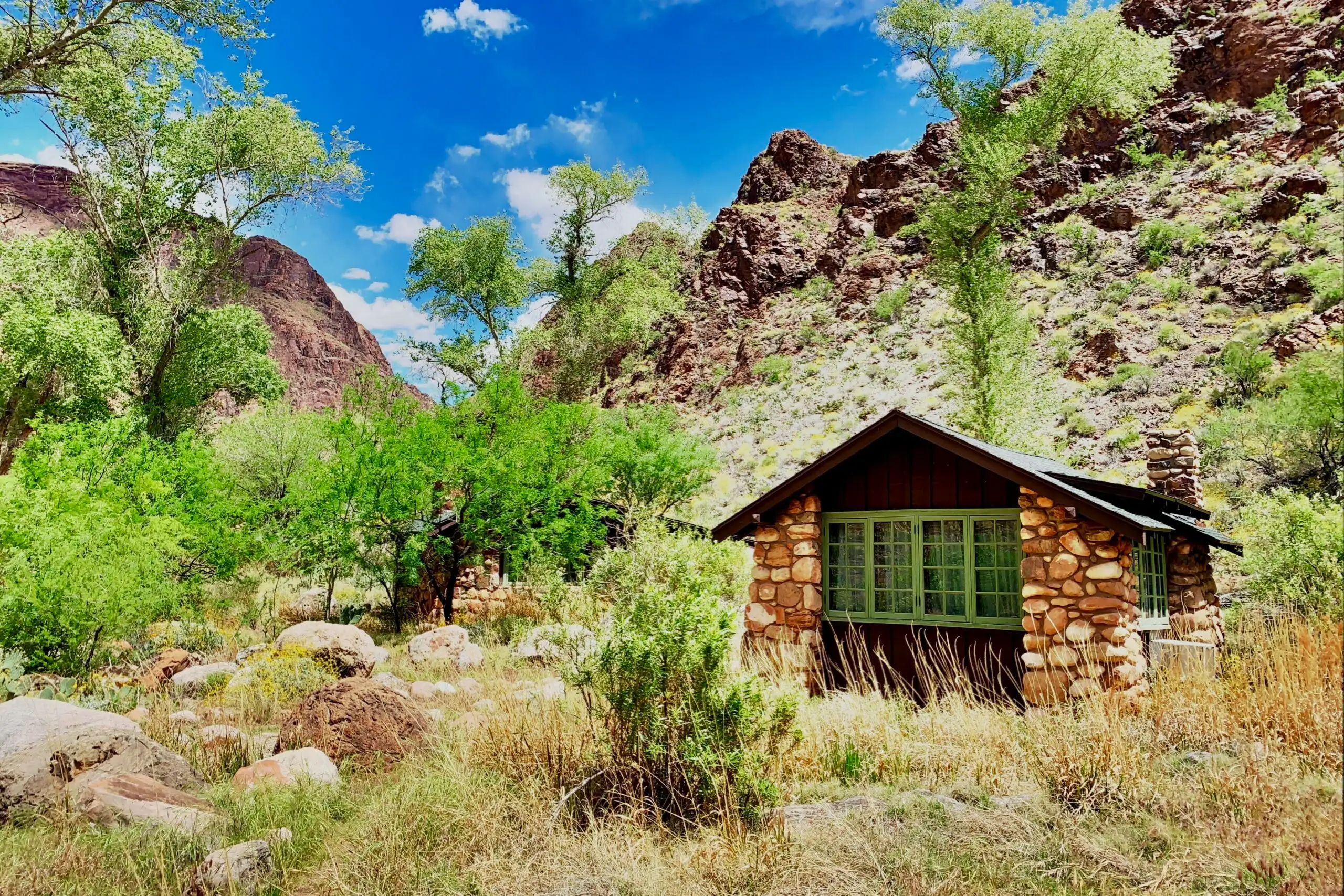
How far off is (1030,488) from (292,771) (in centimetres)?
776

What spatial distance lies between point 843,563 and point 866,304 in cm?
3190

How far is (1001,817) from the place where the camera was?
15.0 feet

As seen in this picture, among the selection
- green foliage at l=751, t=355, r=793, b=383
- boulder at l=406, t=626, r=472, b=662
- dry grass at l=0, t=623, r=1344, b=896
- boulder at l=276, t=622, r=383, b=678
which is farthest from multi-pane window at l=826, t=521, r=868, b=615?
green foliage at l=751, t=355, r=793, b=383

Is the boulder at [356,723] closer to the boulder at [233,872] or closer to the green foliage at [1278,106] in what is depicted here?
the boulder at [233,872]

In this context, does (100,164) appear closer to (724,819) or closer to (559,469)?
(559,469)

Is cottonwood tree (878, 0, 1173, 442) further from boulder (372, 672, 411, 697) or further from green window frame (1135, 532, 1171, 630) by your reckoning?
boulder (372, 672, 411, 697)

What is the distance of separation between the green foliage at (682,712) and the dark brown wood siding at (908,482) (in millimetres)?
4286

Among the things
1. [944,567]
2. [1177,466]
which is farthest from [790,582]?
[1177,466]

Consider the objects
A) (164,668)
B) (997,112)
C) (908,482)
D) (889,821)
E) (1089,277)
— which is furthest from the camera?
(1089,277)

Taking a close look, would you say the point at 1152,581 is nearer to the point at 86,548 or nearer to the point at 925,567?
the point at 925,567

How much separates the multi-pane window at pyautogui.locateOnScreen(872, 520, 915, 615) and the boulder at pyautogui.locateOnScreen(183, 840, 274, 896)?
687 cm

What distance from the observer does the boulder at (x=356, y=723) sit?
7152mm

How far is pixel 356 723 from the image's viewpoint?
736 cm

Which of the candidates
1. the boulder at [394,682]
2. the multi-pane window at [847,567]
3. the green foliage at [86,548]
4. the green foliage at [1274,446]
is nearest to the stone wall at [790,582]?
the multi-pane window at [847,567]
